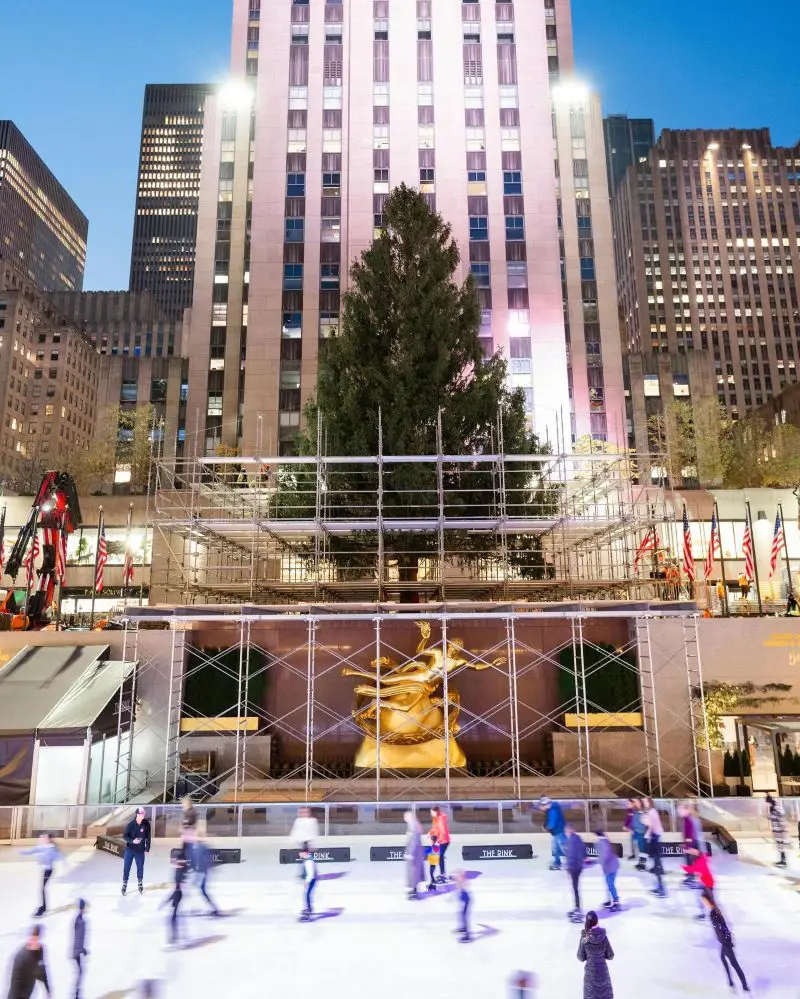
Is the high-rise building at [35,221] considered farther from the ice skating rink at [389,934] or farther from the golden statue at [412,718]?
the ice skating rink at [389,934]

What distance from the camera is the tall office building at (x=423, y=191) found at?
48031mm

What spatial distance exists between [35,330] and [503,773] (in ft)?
335

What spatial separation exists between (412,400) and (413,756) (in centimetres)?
1165

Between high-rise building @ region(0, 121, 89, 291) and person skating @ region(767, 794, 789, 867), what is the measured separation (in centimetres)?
15626

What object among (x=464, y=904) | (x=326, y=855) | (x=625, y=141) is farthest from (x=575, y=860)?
(x=625, y=141)

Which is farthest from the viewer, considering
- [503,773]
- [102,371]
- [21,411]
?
[21,411]

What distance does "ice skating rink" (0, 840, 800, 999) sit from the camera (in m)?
8.65

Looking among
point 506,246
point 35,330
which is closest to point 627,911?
point 506,246

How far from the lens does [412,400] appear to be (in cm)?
2408

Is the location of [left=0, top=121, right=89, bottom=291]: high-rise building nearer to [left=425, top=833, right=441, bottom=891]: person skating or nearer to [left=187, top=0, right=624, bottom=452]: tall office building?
[left=187, top=0, right=624, bottom=452]: tall office building

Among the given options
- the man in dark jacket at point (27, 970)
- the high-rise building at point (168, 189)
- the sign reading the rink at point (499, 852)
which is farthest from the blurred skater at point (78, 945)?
the high-rise building at point (168, 189)

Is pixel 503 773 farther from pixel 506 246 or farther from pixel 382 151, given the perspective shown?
pixel 382 151

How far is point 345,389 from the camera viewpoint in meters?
24.5

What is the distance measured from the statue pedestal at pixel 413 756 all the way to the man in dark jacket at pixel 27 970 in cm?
1232
